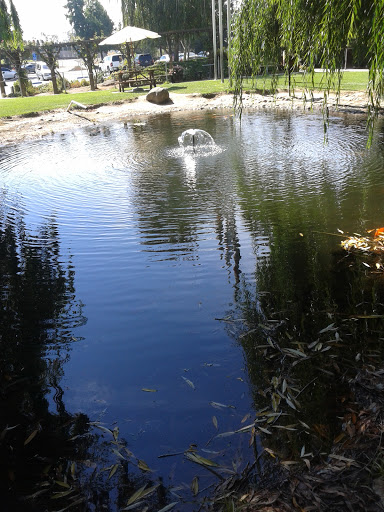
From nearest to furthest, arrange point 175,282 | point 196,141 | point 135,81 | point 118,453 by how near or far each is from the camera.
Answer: point 118,453 → point 175,282 → point 196,141 → point 135,81

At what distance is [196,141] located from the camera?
1266 cm

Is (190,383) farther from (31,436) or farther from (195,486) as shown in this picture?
(31,436)

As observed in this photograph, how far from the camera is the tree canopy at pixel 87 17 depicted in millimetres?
84000

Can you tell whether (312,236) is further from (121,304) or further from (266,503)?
(266,503)

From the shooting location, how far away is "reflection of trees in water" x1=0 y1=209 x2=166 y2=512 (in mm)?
2742

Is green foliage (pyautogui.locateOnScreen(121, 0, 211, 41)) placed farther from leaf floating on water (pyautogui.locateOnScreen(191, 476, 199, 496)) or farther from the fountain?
leaf floating on water (pyautogui.locateOnScreen(191, 476, 199, 496))

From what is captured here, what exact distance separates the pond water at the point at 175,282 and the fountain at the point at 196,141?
4.19 feet

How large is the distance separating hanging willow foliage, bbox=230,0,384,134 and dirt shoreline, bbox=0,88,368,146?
11.2 metres

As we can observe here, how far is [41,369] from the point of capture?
396cm

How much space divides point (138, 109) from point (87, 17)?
76117mm

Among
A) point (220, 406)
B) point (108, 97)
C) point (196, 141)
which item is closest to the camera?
point (220, 406)

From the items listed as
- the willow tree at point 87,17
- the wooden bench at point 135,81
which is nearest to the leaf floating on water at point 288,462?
the wooden bench at point 135,81

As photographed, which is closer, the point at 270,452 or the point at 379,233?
the point at 270,452

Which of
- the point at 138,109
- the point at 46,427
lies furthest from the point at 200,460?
the point at 138,109
